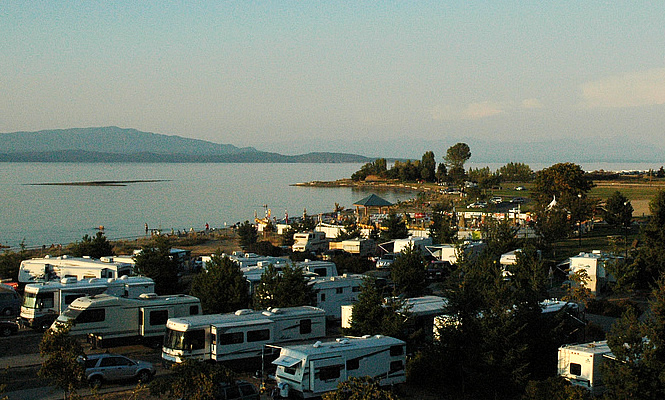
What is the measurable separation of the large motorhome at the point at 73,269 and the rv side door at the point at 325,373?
425 inches

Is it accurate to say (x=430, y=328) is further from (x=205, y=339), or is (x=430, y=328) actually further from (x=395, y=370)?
(x=205, y=339)

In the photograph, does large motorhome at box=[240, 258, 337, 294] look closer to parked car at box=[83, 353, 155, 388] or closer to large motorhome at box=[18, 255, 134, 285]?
large motorhome at box=[18, 255, 134, 285]

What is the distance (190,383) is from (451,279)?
6.41 m

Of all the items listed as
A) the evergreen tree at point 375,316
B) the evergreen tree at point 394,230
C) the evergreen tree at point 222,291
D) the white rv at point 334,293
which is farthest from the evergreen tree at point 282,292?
the evergreen tree at point 394,230

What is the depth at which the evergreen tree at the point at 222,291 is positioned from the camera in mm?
15523

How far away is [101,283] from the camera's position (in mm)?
16500

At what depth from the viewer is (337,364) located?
10586mm

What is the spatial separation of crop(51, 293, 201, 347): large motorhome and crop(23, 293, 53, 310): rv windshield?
1856 millimetres

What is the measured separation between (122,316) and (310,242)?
17.1 metres

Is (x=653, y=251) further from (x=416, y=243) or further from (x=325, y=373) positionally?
(x=325, y=373)

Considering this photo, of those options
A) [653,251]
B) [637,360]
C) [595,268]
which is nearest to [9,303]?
[637,360]

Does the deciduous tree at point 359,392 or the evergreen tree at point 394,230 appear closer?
the deciduous tree at point 359,392

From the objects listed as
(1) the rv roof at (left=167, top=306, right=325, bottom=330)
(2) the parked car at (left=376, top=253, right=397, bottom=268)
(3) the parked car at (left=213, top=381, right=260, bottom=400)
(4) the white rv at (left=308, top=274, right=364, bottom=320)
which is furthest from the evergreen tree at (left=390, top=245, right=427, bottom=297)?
(3) the parked car at (left=213, top=381, right=260, bottom=400)

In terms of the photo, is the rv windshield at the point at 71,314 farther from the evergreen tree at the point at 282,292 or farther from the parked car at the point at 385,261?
the parked car at the point at 385,261
